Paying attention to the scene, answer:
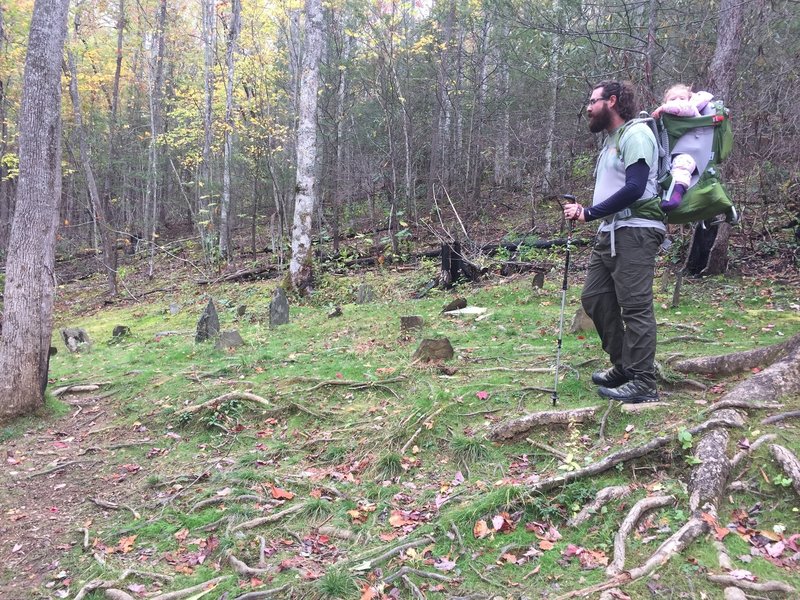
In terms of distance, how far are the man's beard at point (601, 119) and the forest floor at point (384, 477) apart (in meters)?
1.96

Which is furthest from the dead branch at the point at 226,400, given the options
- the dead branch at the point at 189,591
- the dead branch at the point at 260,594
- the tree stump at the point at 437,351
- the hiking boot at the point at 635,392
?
the hiking boot at the point at 635,392

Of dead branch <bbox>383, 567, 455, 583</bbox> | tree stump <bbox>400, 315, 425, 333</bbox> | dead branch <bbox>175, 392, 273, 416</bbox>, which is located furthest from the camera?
tree stump <bbox>400, 315, 425, 333</bbox>

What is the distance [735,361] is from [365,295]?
8.12m

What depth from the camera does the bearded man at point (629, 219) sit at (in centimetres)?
352

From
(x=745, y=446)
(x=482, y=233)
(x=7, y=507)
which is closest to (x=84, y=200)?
(x=482, y=233)

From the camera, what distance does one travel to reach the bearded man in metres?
3.52

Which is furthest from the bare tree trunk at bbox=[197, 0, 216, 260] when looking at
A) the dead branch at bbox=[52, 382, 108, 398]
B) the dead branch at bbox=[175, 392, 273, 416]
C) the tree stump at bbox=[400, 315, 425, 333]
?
the dead branch at bbox=[175, 392, 273, 416]

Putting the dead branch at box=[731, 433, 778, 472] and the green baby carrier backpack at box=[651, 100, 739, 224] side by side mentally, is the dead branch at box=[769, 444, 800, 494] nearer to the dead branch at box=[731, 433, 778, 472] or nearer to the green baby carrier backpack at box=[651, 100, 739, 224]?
the dead branch at box=[731, 433, 778, 472]

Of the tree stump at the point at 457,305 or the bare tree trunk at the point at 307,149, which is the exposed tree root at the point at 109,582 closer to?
the tree stump at the point at 457,305

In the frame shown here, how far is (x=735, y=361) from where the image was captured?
162 inches

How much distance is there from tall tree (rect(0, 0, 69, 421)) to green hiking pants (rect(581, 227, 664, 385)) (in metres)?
5.59

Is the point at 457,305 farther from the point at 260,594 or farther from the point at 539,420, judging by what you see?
the point at 260,594

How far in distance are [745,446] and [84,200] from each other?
2792 cm

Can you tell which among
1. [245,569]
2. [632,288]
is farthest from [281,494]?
[632,288]
